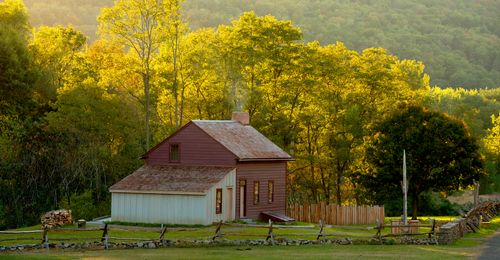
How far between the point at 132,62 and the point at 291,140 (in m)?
15.4

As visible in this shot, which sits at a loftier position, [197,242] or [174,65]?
[174,65]

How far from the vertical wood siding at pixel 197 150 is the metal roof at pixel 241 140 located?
349 millimetres

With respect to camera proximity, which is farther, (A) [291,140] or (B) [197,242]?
(A) [291,140]

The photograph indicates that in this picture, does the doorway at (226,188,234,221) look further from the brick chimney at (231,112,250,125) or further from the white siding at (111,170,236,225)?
the brick chimney at (231,112,250,125)

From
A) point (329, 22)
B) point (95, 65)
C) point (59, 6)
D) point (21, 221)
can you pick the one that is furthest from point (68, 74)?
point (329, 22)

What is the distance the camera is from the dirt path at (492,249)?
38844 mm

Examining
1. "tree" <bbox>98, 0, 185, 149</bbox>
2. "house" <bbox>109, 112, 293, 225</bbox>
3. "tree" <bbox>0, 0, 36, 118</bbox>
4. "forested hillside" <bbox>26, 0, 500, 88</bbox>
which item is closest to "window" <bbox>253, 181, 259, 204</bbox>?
"house" <bbox>109, 112, 293, 225</bbox>

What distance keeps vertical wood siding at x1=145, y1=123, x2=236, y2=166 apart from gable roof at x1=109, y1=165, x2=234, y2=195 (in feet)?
1.56

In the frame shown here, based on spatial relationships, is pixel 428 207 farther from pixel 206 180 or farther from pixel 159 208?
pixel 159 208

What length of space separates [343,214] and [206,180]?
44.1ft

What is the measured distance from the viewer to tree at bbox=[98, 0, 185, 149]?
65.9 metres

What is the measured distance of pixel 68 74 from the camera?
7581cm

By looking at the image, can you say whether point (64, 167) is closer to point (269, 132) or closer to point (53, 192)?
point (53, 192)

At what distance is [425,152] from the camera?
6353 cm
